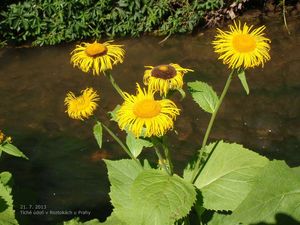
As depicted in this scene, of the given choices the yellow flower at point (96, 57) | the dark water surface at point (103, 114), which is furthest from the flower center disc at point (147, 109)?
the dark water surface at point (103, 114)

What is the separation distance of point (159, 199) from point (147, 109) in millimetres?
350

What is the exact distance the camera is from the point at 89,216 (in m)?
4.50

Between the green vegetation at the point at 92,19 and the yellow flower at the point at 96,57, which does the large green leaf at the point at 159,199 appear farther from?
the green vegetation at the point at 92,19

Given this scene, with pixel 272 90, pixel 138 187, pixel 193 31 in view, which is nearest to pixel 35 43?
pixel 193 31

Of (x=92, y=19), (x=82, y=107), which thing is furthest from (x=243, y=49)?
(x=92, y=19)

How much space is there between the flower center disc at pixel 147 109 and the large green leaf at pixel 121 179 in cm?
57

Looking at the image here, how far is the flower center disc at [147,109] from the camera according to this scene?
1842mm

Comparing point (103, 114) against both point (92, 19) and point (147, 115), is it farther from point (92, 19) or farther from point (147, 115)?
point (147, 115)

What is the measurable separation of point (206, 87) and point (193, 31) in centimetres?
527

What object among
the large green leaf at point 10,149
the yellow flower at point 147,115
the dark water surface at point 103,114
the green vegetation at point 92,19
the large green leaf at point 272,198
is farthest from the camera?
the green vegetation at point 92,19

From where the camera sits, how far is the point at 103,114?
566 centimetres

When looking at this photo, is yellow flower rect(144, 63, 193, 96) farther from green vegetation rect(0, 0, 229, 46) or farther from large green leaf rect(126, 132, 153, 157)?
green vegetation rect(0, 0, 229, 46)

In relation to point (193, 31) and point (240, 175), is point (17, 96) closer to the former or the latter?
point (193, 31)

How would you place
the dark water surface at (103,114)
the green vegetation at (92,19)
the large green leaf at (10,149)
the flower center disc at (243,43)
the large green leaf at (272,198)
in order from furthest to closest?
the green vegetation at (92,19), the dark water surface at (103,114), the large green leaf at (10,149), the flower center disc at (243,43), the large green leaf at (272,198)
